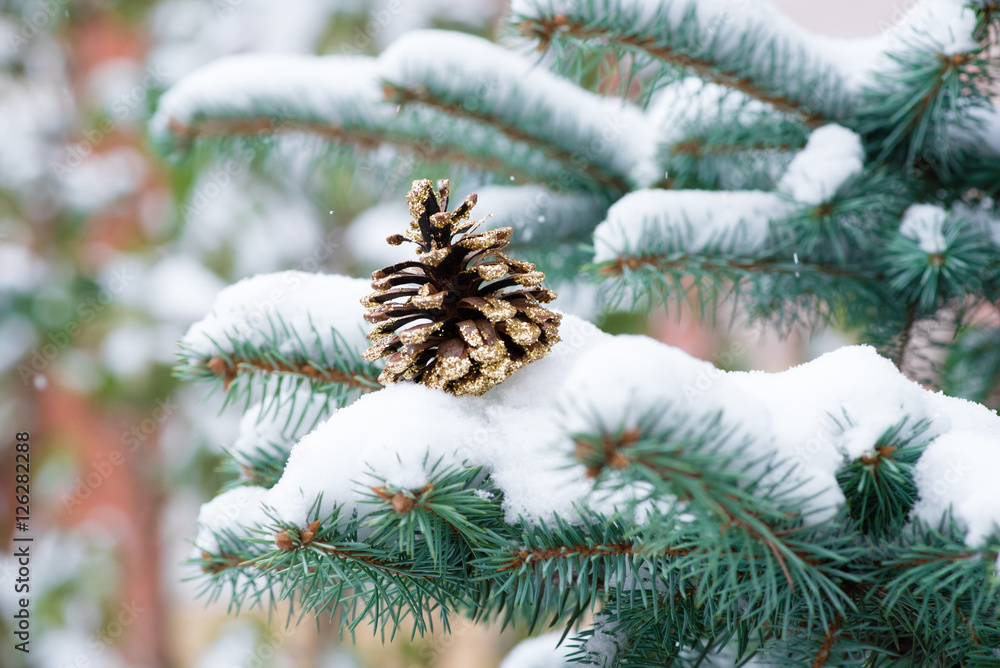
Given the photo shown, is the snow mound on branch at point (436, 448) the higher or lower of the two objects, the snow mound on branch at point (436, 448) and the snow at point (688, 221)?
the lower

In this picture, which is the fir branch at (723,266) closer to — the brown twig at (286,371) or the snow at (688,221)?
the snow at (688,221)

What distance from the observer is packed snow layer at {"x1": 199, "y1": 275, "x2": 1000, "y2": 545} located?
0.24m

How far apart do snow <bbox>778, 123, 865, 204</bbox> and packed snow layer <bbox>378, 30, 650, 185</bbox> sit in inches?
6.3

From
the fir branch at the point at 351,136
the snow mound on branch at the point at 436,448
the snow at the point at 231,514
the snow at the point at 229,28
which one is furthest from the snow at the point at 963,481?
the snow at the point at 229,28

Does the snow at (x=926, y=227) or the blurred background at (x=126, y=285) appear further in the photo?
the blurred background at (x=126, y=285)

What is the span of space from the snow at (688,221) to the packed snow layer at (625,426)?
0.33 ft

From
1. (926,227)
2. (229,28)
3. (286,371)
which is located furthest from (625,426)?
(229,28)

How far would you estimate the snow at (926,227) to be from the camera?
0.51 metres

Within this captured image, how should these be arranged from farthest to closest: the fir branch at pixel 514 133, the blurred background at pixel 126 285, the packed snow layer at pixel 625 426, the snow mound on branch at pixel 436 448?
1. the blurred background at pixel 126 285
2. the fir branch at pixel 514 133
3. the snow mound on branch at pixel 436 448
4. the packed snow layer at pixel 625 426

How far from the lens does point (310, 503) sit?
35 cm

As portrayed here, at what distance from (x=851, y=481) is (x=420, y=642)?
58.4 inches

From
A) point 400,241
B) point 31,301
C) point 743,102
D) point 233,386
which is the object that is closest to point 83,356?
point 31,301

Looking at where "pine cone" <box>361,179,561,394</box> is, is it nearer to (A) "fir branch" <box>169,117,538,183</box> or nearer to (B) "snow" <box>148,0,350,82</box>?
(A) "fir branch" <box>169,117,538,183</box>

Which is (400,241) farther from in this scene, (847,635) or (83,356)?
(83,356)
